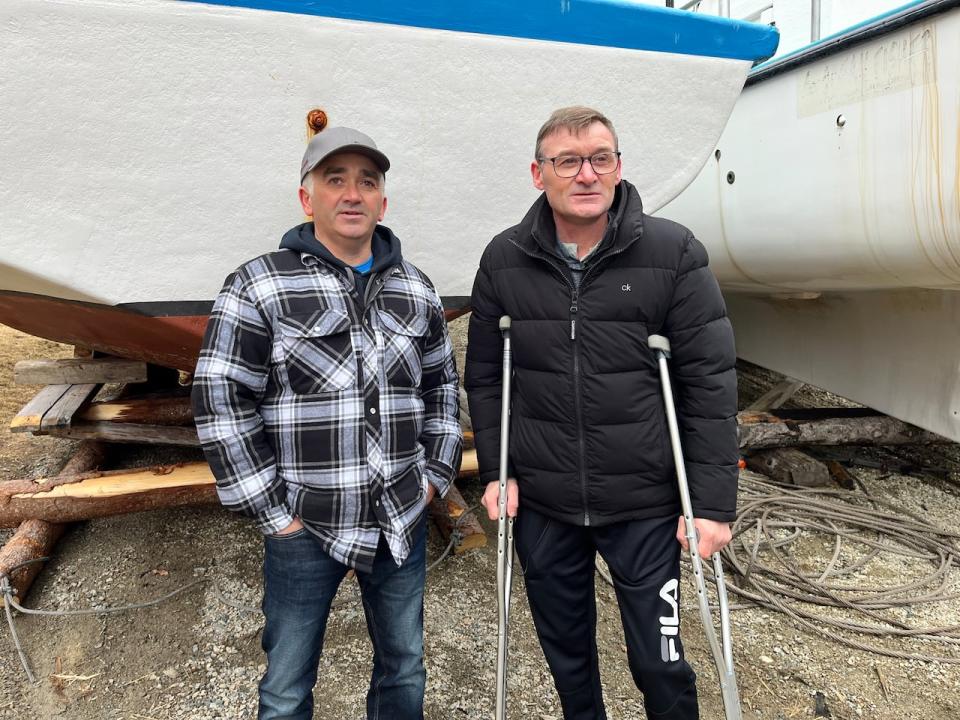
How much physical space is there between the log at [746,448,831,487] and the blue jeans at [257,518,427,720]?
8.83 feet

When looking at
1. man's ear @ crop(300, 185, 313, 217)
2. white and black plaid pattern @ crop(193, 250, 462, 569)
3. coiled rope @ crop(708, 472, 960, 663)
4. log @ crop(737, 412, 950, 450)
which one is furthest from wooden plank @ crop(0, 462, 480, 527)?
log @ crop(737, 412, 950, 450)

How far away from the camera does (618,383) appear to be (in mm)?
1500

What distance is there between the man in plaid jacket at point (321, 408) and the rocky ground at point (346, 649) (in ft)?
2.19

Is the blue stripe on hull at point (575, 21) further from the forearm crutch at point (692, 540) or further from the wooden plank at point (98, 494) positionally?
the wooden plank at point (98, 494)

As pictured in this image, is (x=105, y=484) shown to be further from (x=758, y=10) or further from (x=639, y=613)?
(x=758, y=10)

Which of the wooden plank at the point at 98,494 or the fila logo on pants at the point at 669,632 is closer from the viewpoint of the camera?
the fila logo on pants at the point at 669,632

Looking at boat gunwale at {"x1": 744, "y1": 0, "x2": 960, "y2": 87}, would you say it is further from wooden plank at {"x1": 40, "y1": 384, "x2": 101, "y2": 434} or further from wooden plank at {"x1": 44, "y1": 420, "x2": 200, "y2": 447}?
wooden plank at {"x1": 40, "y1": 384, "x2": 101, "y2": 434}

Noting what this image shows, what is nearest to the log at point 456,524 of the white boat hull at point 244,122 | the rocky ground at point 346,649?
the rocky ground at point 346,649

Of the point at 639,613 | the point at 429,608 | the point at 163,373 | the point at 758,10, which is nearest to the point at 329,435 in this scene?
the point at 639,613

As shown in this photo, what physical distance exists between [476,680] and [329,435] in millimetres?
1134

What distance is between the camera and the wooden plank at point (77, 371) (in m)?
3.54

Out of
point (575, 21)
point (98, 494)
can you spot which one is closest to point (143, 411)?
point (98, 494)

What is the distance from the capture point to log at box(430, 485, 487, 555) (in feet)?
9.14

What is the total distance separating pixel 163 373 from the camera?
14.0ft
